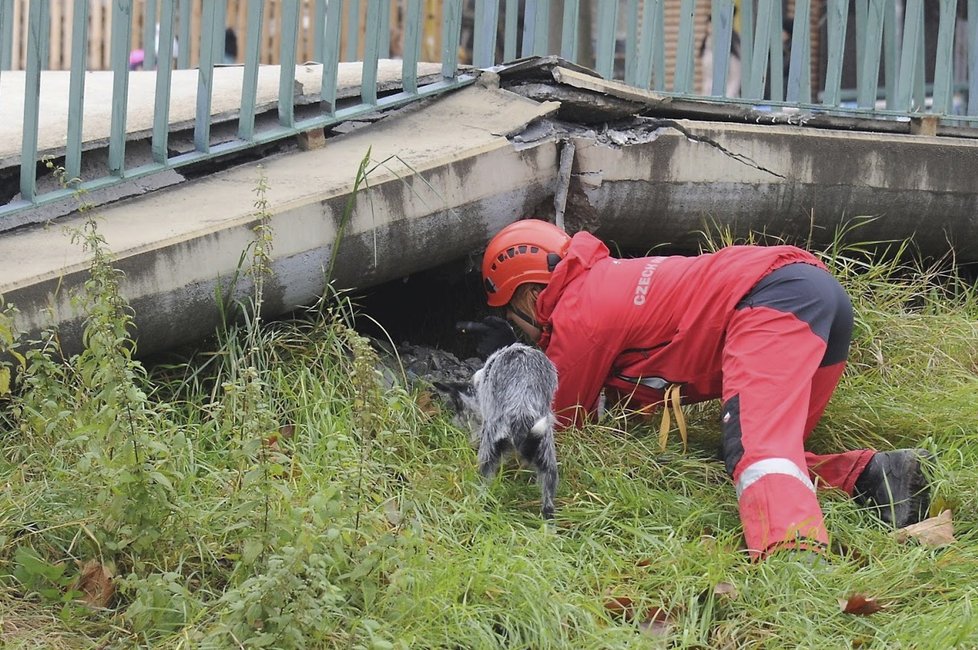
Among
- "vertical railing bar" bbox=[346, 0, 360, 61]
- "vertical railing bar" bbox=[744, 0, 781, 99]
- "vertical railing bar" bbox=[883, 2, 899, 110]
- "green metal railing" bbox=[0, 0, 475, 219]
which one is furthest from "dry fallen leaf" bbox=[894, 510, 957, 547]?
"vertical railing bar" bbox=[346, 0, 360, 61]

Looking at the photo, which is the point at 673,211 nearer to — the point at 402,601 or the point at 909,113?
the point at 909,113

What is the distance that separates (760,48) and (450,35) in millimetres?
1538

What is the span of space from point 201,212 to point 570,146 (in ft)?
5.66

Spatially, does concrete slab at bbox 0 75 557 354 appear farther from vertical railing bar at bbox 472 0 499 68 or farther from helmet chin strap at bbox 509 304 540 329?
helmet chin strap at bbox 509 304 540 329

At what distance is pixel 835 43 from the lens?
5840 mm

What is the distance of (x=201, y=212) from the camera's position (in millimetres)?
4512

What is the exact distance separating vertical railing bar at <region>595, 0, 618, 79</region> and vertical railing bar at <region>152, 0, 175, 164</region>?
206cm

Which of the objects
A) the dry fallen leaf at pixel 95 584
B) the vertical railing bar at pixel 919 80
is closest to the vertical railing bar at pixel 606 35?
the vertical railing bar at pixel 919 80

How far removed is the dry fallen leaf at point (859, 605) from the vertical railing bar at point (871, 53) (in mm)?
3203

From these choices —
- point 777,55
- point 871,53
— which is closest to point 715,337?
point 777,55

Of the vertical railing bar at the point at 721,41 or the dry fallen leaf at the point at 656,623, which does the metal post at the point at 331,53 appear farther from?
the dry fallen leaf at the point at 656,623

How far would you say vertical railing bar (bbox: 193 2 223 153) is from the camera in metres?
4.52

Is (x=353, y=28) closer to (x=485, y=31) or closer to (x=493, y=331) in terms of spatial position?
(x=485, y=31)

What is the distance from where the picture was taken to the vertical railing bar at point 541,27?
567 centimetres
